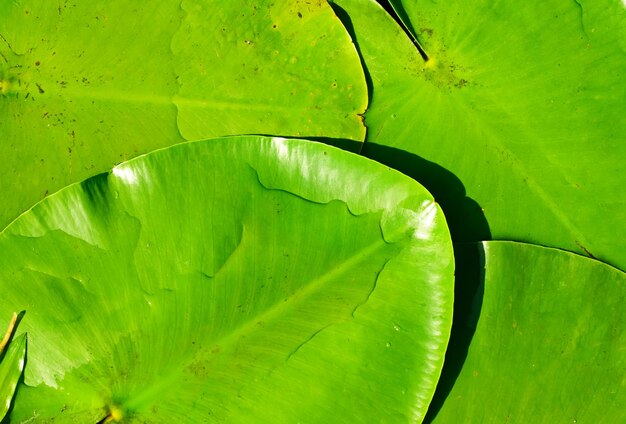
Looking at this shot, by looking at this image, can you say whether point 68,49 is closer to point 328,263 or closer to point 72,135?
point 72,135

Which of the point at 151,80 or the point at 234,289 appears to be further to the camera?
the point at 151,80

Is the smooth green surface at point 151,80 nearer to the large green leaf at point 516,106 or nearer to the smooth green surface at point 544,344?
the large green leaf at point 516,106

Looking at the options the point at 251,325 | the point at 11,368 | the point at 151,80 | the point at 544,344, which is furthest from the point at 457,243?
the point at 11,368

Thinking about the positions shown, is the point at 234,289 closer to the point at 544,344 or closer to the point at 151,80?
the point at 151,80

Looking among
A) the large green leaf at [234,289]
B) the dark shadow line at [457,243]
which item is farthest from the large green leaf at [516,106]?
the large green leaf at [234,289]

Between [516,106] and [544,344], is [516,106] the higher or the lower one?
the higher one
